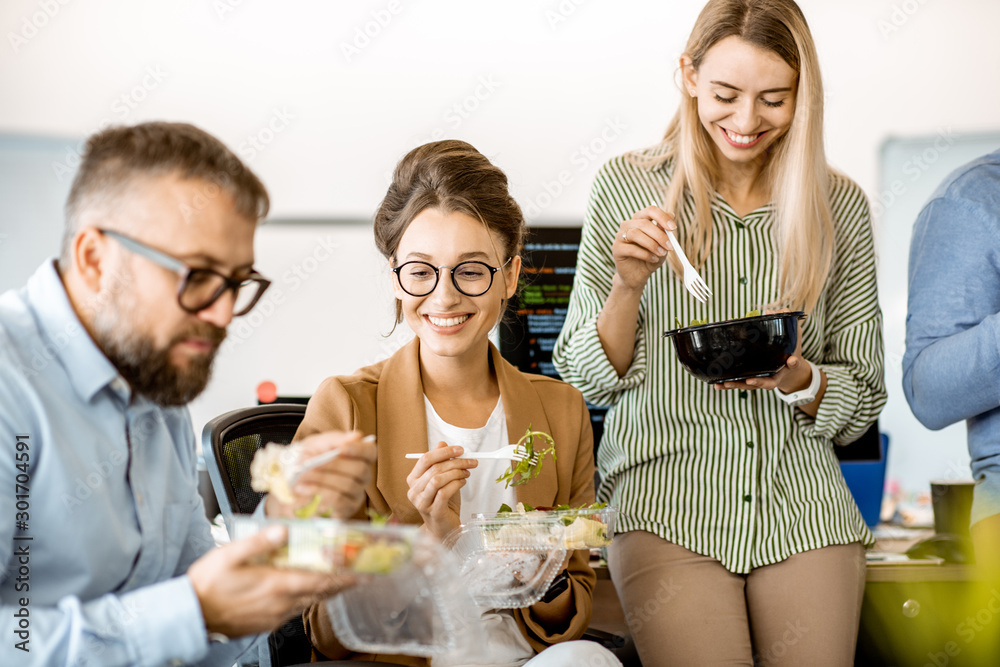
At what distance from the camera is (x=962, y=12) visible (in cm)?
420

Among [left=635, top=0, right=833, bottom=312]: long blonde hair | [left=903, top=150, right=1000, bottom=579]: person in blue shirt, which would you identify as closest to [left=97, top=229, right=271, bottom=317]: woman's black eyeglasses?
[left=635, top=0, right=833, bottom=312]: long blonde hair

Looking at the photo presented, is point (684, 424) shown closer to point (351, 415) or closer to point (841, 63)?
point (351, 415)

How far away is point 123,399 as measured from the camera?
1.13 meters

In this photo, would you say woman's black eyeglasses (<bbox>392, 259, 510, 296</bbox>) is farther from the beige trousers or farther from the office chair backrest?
the beige trousers

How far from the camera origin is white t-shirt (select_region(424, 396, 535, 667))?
1.49 meters

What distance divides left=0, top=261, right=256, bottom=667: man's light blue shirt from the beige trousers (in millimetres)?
959

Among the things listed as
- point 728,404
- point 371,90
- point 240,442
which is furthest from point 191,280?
point 371,90

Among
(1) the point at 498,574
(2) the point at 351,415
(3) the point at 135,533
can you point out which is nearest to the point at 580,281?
(2) the point at 351,415

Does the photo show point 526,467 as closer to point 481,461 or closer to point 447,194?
point 481,461

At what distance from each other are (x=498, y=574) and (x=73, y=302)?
0.73 meters

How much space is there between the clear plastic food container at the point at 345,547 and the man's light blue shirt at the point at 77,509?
130mm

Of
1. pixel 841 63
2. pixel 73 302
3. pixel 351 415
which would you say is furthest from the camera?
pixel 841 63

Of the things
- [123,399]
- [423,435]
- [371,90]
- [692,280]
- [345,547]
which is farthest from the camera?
[371,90]

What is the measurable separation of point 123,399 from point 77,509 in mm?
149
